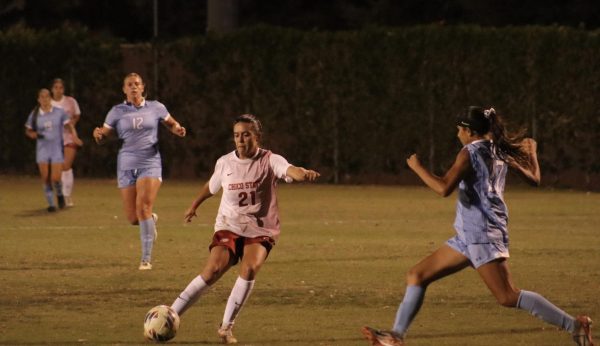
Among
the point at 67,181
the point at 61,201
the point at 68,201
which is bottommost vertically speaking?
the point at 68,201

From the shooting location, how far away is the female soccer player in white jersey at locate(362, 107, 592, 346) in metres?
9.48

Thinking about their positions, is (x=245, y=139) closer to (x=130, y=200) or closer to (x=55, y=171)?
(x=130, y=200)

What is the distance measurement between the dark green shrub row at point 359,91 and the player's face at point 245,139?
18.2 metres

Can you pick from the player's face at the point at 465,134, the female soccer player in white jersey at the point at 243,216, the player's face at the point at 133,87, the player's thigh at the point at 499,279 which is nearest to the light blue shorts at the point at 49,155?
the player's face at the point at 133,87

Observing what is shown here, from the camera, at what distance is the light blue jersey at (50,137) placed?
22906 mm

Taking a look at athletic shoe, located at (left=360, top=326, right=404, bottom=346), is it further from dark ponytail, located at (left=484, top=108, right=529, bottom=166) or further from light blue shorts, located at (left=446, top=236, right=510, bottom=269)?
dark ponytail, located at (left=484, top=108, right=529, bottom=166)

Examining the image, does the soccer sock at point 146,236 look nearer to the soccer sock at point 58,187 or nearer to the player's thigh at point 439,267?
the player's thigh at point 439,267

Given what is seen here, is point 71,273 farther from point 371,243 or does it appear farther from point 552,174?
point 552,174

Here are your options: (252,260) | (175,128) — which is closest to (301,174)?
(252,260)

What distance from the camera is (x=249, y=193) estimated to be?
35.0 ft

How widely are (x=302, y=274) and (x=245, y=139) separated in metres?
4.39

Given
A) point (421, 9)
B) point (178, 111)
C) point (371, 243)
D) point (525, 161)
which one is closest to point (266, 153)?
point (525, 161)

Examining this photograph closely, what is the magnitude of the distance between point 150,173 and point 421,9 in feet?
94.7

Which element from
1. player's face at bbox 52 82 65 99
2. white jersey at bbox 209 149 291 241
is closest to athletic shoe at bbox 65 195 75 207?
player's face at bbox 52 82 65 99
